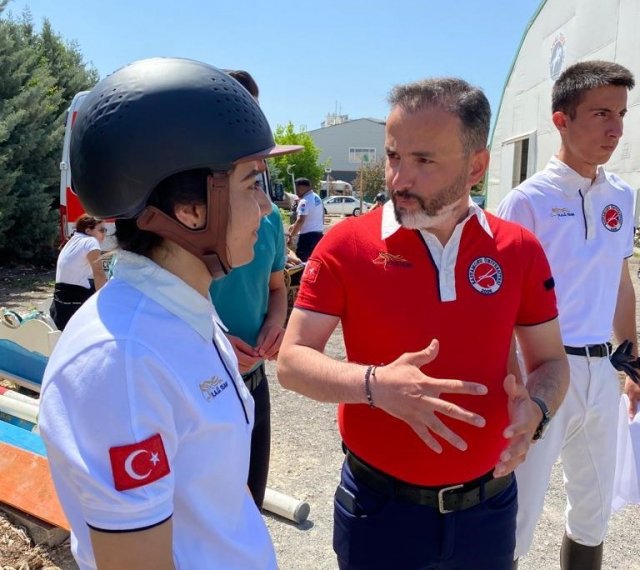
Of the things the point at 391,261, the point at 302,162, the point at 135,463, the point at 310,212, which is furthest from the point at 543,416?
the point at 302,162

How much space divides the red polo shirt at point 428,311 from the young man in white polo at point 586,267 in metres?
0.83

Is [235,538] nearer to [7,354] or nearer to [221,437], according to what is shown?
[221,437]

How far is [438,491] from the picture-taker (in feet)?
6.62

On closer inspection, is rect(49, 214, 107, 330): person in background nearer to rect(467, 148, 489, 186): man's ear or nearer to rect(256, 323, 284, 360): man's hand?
rect(256, 323, 284, 360): man's hand

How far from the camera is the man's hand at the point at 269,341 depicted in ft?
9.12

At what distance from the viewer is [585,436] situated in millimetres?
2906

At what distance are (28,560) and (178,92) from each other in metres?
2.86

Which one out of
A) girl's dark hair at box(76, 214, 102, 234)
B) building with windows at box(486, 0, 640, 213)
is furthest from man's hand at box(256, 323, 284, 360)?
building with windows at box(486, 0, 640, 213)

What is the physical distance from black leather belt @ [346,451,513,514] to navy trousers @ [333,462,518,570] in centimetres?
2

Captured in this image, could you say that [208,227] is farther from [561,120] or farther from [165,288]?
[561,120]

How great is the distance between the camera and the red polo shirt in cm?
202

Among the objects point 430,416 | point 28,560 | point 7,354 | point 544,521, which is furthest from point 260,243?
point 7,354

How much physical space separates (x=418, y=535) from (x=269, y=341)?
3.74 feet

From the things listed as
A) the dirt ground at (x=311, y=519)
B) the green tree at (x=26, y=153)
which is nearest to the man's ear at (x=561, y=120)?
the dirt ground at (x=311, y=519)
